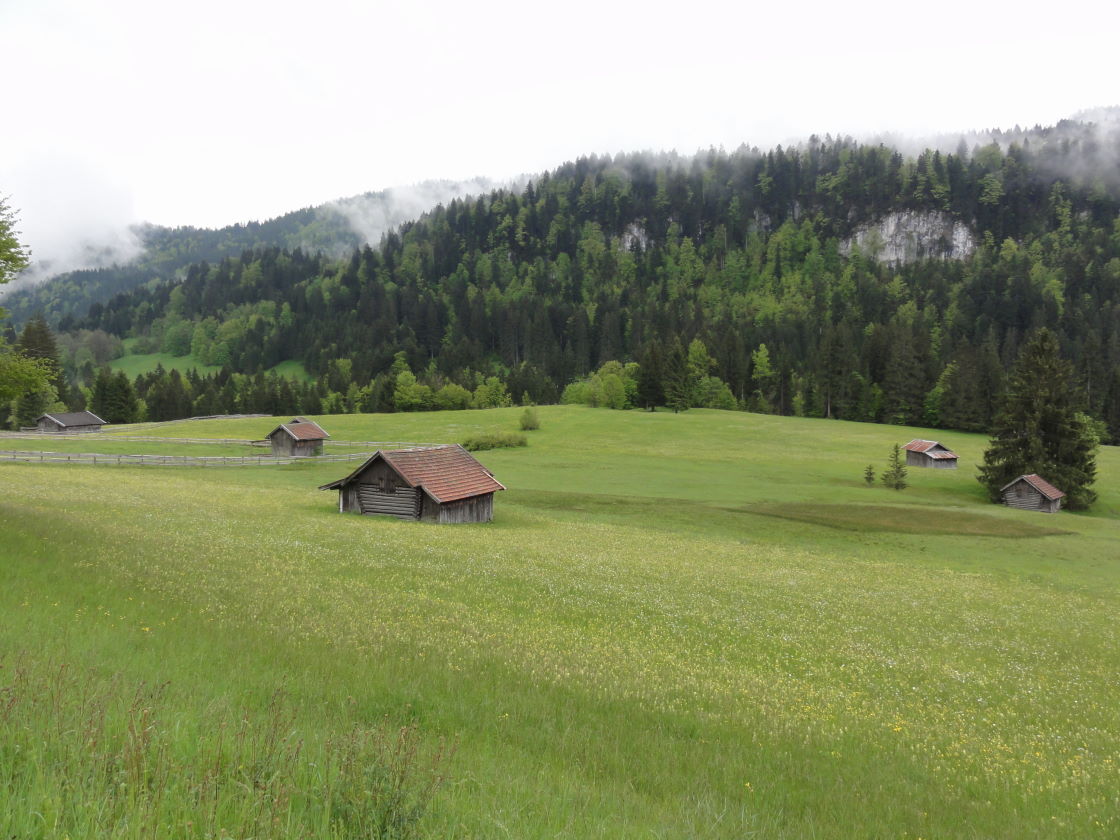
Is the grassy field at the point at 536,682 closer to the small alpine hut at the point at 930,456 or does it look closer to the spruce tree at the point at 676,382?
the small alpine hut at the point at 930,456

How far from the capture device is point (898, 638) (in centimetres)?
1889

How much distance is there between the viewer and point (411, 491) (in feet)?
140

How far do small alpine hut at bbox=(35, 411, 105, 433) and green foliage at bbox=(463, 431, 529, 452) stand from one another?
64.7 meters

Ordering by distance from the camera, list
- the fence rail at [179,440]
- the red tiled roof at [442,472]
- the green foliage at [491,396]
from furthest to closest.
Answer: the green foliage at [491,396] < the fence rail at [179,440] < the red tiled roof at [442,472]

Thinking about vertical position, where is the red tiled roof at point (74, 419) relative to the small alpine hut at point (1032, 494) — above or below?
above

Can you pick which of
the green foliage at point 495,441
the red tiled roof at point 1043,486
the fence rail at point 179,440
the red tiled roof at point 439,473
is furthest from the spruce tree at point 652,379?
the red tiled roof at point 439,473

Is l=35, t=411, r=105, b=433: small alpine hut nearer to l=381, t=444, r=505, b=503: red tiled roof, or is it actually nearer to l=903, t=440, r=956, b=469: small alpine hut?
l=381, t=444, r=505, b=503: red tiled roof

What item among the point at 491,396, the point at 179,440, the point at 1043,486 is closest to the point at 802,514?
the point at 1043,486

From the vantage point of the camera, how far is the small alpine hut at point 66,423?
101250 millimetres

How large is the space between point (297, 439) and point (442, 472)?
4261cm

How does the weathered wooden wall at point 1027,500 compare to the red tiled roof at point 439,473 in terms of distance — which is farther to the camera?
the weathered wooden wall at point 1027,500

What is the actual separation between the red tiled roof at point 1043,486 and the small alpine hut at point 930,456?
2041cm

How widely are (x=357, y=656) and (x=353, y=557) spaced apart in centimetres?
1251

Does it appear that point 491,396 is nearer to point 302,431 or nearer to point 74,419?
point 302,431
